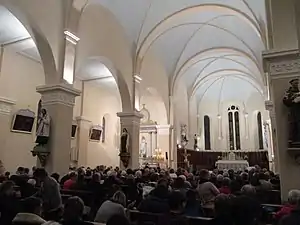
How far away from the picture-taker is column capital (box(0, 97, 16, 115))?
441 inches

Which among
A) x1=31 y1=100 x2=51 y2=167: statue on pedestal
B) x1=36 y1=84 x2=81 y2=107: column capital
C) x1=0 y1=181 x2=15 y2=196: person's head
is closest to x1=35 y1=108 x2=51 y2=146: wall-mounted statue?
x1=31 y1=100 x2=51 y2=167: statue on pedestal

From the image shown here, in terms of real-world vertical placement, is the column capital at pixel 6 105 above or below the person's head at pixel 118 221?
above

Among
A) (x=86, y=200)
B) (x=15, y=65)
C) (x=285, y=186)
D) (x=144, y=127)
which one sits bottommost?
(x=86, y=200)

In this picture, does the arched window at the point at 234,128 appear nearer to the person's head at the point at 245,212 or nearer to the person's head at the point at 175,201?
the person's head at the point at 175,201

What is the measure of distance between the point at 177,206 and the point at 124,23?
1008 cm

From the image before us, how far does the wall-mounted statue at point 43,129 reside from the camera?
328 inches

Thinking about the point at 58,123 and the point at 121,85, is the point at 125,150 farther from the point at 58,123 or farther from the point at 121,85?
the point at 58,123

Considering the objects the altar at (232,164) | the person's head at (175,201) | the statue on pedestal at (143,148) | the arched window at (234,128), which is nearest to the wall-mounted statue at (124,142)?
the statue on pedestal at (143,148)

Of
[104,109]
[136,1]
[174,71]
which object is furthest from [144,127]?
[136,1]

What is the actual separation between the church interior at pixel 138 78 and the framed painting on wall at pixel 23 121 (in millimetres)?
41

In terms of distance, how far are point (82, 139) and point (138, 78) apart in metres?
4.34

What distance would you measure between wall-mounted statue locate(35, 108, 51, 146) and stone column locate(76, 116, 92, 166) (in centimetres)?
675

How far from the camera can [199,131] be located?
82.2 ft

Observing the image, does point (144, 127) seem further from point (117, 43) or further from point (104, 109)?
point (117, 43)
